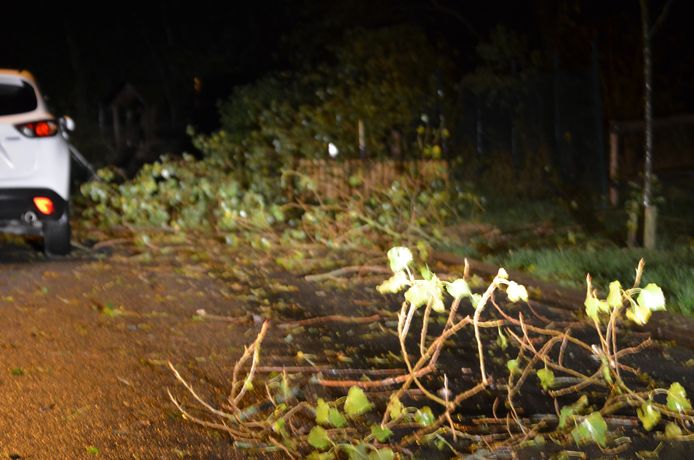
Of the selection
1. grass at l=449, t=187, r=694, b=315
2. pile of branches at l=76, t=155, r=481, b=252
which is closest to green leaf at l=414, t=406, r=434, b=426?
grass at l=449, t=187, r=694, b=315

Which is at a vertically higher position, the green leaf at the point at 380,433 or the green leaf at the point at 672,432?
the green leaf at the point at 380,433

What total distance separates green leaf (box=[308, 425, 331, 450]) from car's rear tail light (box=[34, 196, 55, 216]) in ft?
20.8

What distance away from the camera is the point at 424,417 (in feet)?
17.5

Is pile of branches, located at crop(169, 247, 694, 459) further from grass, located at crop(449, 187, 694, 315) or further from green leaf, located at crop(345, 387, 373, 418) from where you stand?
grass, located at crop(449, 187, 694, 315)

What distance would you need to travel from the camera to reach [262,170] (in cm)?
1620

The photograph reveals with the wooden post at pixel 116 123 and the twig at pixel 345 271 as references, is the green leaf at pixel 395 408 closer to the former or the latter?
the twig at pixel 345 271

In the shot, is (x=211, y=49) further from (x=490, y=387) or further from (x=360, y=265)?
(x=490, y=387)

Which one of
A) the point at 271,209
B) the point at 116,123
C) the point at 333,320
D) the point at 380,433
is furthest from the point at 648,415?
the point at 116,123

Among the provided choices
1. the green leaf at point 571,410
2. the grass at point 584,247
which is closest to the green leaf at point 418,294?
the green leaf at point 571,410

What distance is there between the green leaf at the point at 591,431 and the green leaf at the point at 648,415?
11.3 inches

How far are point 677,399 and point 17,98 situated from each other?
7.47 meters

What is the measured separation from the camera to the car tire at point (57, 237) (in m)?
11.2

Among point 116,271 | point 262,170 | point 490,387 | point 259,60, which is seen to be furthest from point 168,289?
point 259,60

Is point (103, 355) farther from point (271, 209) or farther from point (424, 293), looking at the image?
point (271, 209)
